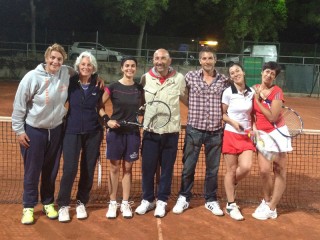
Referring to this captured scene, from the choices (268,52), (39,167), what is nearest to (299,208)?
(39,167)

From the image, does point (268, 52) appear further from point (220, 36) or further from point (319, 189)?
point (319, 189)

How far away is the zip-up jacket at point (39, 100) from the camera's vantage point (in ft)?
15.4

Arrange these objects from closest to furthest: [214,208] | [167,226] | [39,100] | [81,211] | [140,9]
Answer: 1. [39,100]
2. [167,226]
3. [81,211]
4. [214,208]
5. [140,9]

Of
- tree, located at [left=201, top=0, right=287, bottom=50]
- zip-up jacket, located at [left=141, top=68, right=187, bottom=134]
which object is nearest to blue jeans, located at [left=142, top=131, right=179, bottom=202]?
zip-up jacket, located at [left=141, top=68, right=187, bottom=134]

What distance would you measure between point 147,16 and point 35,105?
24.9 meters

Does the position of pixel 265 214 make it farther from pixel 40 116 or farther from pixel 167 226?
pixel 40 116

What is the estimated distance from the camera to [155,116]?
509 centimetres

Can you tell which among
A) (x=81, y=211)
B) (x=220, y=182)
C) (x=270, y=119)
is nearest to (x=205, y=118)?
(x=270, y=119)

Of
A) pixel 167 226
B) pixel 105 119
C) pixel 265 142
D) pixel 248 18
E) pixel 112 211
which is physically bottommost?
pixel 167 226

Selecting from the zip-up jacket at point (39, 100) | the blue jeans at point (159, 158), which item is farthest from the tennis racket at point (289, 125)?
the zip-up jacket at point (39, 100)

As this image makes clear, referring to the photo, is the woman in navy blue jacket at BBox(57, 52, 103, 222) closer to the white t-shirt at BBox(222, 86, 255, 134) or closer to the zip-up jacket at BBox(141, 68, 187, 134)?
the zip-up jacket at BBox(141, 68, 187, 134)

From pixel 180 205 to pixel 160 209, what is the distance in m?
0.30

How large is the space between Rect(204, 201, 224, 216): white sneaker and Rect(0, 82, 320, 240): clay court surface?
6cm

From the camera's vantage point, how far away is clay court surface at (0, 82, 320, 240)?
4750mm
